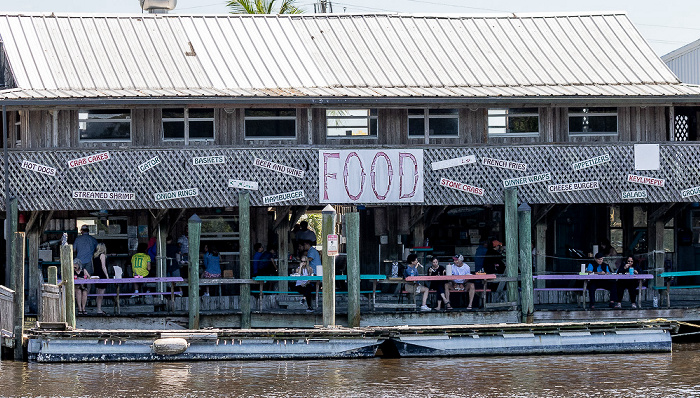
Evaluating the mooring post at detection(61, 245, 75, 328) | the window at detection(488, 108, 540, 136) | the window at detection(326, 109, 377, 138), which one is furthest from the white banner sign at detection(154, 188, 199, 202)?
the window at detection(488, 108, 540, 136)

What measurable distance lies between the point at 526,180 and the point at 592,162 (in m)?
1.64

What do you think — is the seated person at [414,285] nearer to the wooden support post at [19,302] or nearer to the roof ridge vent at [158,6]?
the wooden support post at [19,302]

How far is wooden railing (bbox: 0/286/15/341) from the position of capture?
25.4 m

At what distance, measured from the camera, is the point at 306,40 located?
3269 cm

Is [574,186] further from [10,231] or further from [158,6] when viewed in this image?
[158,6]

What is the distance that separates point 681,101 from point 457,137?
5.30 meters

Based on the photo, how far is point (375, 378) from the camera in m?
23.6

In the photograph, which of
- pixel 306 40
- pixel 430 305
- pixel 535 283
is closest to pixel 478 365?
pixel 430 305

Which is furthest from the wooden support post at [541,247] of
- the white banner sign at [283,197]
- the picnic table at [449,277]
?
the white banner sign at [283,197]

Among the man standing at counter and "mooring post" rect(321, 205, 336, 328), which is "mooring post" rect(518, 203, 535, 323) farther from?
the man standing at counter

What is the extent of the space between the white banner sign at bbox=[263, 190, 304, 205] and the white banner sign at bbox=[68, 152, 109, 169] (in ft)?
12.2

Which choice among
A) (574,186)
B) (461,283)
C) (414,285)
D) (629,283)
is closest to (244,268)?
(414,285)

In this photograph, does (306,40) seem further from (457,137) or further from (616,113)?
(616,113)

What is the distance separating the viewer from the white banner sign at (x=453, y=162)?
29891mm
